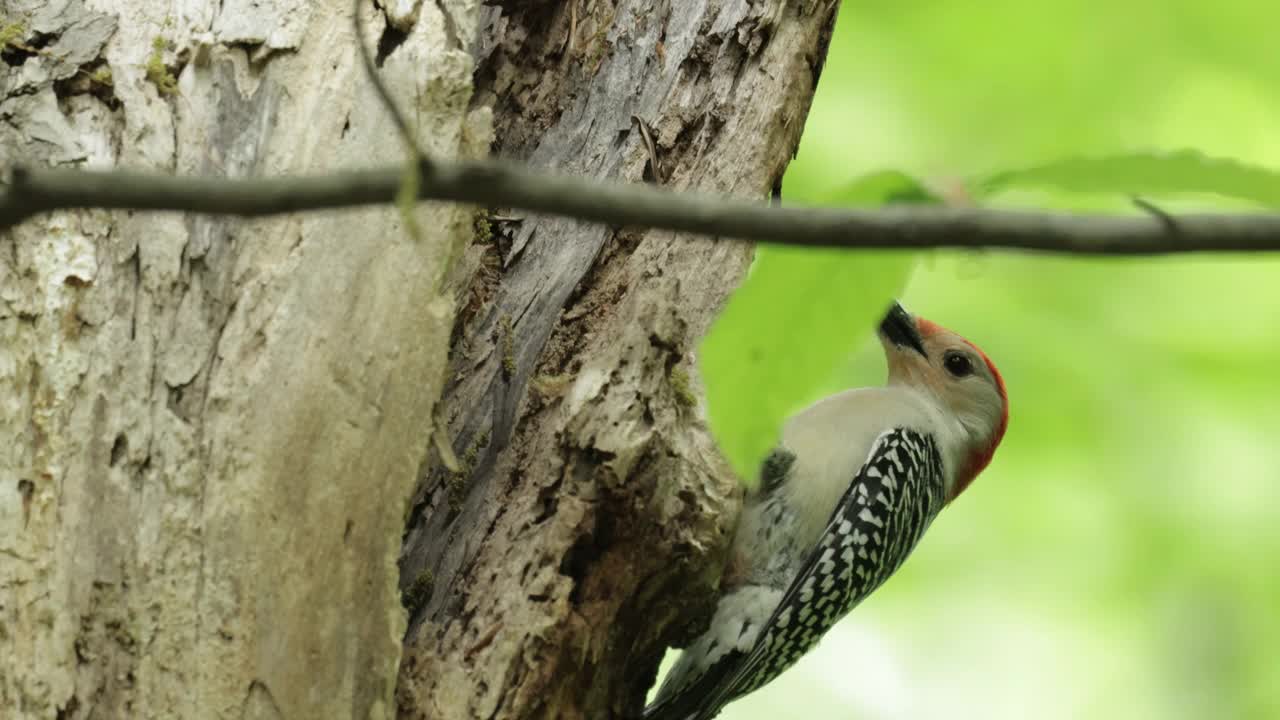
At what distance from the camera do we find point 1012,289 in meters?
7.06

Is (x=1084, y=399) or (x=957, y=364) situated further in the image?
(x=1084, y=399)

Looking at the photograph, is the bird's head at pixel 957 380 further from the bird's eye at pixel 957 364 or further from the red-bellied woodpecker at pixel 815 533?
the red-bellied woodpecker at pixel 815 533

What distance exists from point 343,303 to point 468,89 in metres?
0.64

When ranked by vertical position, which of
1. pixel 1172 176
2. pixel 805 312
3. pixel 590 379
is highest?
pixel 1172 176

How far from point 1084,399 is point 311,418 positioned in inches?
206

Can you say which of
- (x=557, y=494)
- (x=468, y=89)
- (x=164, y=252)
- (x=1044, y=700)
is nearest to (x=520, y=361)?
(x=557, y=494)

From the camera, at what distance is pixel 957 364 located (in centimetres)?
550

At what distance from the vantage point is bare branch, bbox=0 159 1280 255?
105cm

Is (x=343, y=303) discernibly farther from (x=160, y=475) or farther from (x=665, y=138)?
(x=665, y=138)

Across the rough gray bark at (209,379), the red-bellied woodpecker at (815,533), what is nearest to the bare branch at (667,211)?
the rough gray bark at (209,379)

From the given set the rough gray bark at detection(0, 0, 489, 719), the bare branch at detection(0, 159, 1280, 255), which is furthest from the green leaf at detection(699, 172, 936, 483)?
the rough gray bark at detection(0, 0, 489, 719)

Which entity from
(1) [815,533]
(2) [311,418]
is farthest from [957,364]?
(2) [311,418]

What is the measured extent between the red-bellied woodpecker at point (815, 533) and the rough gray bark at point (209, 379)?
1758 mm

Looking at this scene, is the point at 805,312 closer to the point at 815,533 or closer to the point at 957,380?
the point at 815,533
